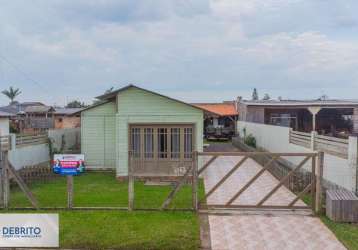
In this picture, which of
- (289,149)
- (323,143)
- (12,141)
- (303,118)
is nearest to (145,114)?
(12,141)

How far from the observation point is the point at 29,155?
55.6ft

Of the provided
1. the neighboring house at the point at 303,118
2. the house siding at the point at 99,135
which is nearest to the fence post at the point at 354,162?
the house siding at the point at 99,135

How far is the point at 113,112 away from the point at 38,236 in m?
11.6

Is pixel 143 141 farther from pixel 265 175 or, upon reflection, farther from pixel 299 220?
pixel 299 220

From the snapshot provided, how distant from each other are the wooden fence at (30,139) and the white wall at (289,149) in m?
11.4

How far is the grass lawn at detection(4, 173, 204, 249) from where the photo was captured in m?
7.50

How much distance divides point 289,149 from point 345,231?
29.2 feet

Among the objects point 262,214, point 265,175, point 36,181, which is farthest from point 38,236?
point 265,175

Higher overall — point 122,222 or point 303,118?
point 303,118

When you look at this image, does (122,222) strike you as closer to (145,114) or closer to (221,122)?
(145,114)

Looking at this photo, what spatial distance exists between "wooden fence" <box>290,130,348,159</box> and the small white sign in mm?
7947

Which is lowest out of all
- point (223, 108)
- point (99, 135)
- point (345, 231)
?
point (345, 231)

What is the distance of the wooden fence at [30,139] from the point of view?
1610 cm

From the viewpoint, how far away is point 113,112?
18.2 m
